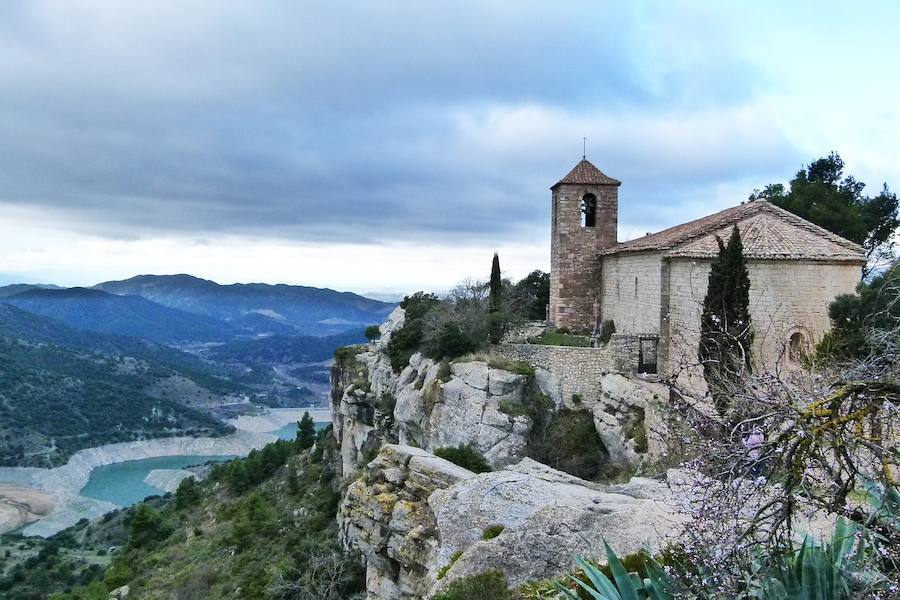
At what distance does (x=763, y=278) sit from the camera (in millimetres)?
18750

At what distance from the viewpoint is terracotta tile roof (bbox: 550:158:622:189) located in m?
28.2

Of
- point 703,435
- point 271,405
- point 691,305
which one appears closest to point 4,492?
point 271,405

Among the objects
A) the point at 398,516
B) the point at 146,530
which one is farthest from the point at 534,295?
the point at 146,530

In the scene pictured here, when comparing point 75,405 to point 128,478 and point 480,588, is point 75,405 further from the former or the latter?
point 480,588

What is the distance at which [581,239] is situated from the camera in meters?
28.4

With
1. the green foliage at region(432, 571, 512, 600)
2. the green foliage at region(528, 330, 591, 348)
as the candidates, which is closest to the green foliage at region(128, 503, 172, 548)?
the green foliage at region(528, 330, 591, 348)

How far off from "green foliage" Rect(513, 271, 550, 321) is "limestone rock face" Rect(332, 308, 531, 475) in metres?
6.60

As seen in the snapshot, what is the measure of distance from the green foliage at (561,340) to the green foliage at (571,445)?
372 cm

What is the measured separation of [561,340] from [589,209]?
21.2ft

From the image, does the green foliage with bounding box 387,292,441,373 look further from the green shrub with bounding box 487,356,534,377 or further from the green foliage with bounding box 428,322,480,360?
the green shrub with bounding box 487,356,534,377

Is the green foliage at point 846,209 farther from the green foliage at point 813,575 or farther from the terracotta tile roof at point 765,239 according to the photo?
the green foliage at point 813,575

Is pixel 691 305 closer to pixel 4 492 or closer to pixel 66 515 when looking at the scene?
pixel 66 515

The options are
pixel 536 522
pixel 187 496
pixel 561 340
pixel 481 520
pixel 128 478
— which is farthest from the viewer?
pixel 128 478

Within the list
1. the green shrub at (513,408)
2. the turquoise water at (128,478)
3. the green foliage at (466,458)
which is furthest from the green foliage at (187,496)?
the turquoise water at (128,478)
